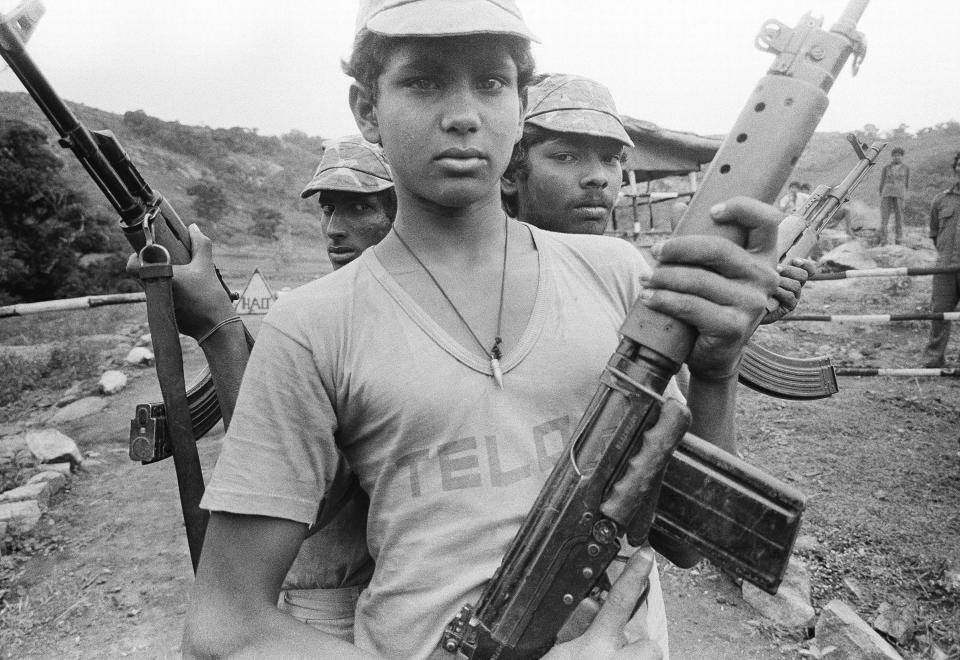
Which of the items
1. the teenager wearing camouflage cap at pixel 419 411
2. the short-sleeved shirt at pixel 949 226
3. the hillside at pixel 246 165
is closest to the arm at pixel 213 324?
the teenager wearing camouflage cap at pixel 419 411

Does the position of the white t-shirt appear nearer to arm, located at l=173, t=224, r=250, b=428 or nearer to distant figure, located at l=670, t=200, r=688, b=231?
distant figure, located at l=670, t=200, r=688, b=231

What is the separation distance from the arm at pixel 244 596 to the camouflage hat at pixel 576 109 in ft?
8.09

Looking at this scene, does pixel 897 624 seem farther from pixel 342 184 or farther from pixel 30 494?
pixel 30 494

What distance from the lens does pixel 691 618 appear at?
3.77m

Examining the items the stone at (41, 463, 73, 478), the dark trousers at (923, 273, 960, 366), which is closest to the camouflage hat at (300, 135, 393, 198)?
the stone at (41, 463, 73, 478)

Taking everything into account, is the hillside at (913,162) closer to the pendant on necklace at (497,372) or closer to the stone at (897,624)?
the stone at (897,624)

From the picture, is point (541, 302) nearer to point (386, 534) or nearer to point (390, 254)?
point (390, 254)

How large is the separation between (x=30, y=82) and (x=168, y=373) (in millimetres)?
1149

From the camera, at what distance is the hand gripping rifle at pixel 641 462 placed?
128 centimetres

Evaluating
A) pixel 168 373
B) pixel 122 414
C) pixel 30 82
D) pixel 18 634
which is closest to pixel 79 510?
pixel 18 634

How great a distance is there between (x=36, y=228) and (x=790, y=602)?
52.6ft

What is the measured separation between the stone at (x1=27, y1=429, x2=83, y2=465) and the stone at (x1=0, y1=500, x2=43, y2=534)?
3.08 ft

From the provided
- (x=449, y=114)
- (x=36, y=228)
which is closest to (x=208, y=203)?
(x=36, y=228)

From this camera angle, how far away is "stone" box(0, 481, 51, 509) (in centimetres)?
521
